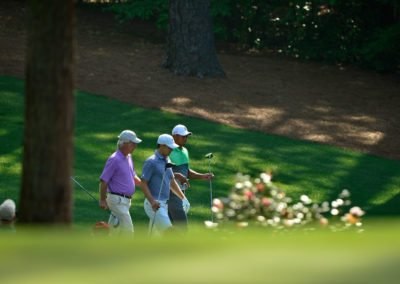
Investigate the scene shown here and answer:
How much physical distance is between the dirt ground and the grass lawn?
0.73m

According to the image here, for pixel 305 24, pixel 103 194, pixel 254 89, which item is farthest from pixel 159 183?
pixel 305 24

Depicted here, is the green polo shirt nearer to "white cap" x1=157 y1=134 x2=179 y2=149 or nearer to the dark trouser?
the dark trouser

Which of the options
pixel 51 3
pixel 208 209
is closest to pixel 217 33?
pixel 208 209

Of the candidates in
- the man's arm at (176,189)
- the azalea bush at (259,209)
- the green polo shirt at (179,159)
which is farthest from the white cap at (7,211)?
the green polo shirt at (179,159)

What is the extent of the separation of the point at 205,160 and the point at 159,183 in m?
6.73

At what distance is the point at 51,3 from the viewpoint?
6.69 m

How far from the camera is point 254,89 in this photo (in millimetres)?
23531

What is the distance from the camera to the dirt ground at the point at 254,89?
68.7 ft

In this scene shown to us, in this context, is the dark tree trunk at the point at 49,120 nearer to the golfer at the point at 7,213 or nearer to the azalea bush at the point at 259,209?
the golfer at the point at 7,213

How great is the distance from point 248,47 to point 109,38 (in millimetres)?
3939

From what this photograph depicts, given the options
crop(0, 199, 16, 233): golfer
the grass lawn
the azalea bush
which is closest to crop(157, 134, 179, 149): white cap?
the azalea bush

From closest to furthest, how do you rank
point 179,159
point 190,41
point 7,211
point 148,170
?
1. point 7,211
2. point 148,170
3. point 179,159
4. point 190,41

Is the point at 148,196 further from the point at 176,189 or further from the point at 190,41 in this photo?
the point at 190,41

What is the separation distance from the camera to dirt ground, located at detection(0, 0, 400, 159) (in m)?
21.0
